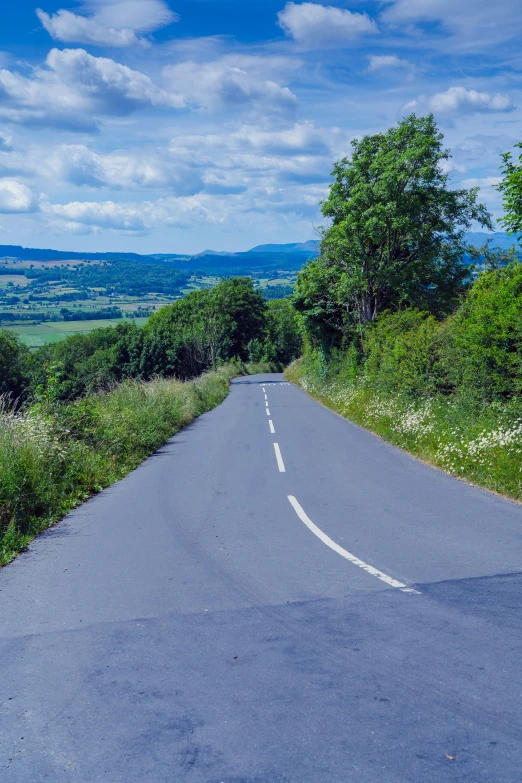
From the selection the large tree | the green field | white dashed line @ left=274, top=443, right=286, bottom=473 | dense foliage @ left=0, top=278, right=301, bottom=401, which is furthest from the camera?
the green field

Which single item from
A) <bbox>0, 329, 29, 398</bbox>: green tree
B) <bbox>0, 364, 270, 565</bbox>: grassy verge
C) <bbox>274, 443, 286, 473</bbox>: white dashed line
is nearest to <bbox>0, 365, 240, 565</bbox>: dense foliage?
<bbox>0, 364, 270, 565</bbox>: grassy verge

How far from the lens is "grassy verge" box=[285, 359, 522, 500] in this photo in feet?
35.4

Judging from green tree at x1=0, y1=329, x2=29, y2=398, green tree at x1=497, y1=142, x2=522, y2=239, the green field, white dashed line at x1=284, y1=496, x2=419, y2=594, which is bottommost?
green tree at x1=0, y1=329, x2=29, y2=398

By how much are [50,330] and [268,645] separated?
379ft

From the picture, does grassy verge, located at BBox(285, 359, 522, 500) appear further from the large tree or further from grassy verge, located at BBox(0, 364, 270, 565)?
the large tree

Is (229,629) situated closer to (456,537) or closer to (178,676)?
(178,676)

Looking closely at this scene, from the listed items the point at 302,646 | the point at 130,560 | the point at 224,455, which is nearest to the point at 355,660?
the point at 302,646

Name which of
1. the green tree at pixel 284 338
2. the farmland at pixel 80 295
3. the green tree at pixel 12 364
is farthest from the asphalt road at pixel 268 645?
the farmland at pixel 80 295

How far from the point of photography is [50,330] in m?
114

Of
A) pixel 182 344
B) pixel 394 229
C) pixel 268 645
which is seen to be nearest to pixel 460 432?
pixel 268 645

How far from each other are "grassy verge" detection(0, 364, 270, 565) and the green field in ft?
264

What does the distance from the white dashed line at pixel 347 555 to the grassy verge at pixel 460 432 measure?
3.29 metres

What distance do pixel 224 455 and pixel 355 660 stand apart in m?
11.2

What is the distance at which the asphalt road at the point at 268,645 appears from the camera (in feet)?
11.8
